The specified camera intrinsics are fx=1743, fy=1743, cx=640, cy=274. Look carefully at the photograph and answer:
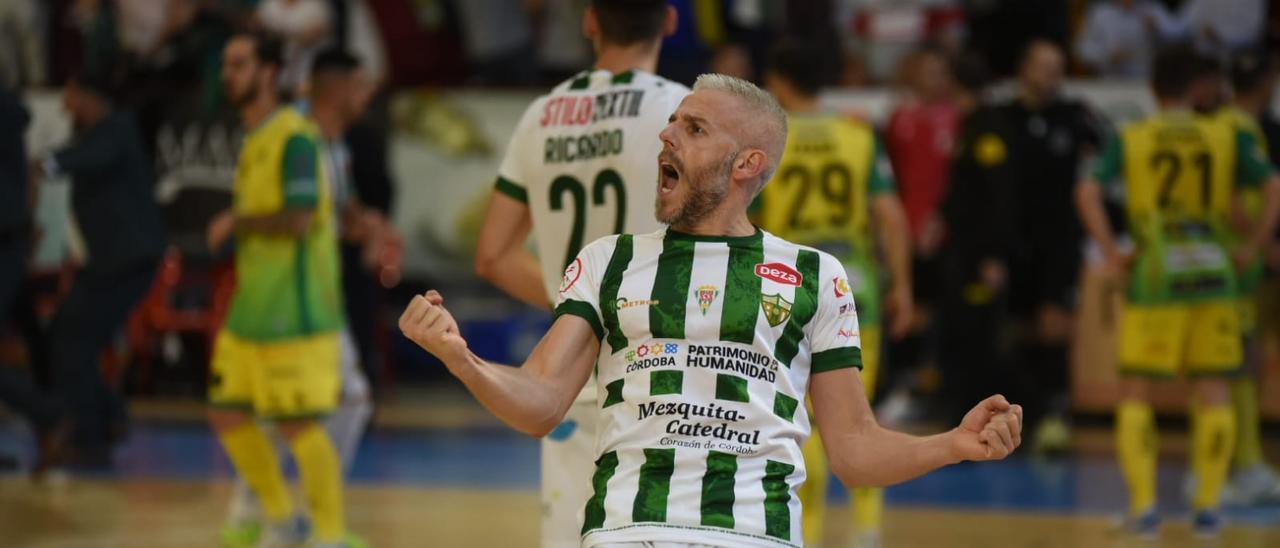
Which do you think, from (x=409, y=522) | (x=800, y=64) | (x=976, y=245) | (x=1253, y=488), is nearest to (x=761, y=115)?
(x=800, y=64)

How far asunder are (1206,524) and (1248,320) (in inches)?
45.2

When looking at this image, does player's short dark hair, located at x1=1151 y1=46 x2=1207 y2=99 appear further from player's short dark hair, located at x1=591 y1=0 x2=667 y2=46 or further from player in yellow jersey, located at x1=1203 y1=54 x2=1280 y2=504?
player's short dark hair, located at x1=591 y1=0 x2=667 y2=46

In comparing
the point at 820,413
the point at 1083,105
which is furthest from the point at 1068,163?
the point at 820,413

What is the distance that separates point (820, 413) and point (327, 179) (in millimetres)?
4533

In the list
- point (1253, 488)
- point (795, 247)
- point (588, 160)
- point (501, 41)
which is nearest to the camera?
point (795, 247)

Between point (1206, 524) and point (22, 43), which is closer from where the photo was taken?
point (1206, 524)

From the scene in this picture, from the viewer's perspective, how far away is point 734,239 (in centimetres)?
371

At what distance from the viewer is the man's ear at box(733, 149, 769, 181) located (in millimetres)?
3674

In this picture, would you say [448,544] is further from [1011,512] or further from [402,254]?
[402,254]

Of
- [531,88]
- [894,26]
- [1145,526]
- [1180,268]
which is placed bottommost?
[1145,526]

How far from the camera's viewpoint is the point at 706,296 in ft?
→ 11.9

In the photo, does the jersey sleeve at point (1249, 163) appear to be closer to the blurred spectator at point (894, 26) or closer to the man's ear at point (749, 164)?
the blurred spectator at point (894, 26)

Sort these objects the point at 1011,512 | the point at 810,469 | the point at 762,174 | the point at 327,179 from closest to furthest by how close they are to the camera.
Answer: the point at 762,174, the point at 810,469, the point at 327,179, the point at 1011,512

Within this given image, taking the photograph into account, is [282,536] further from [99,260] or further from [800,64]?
[99,260]
